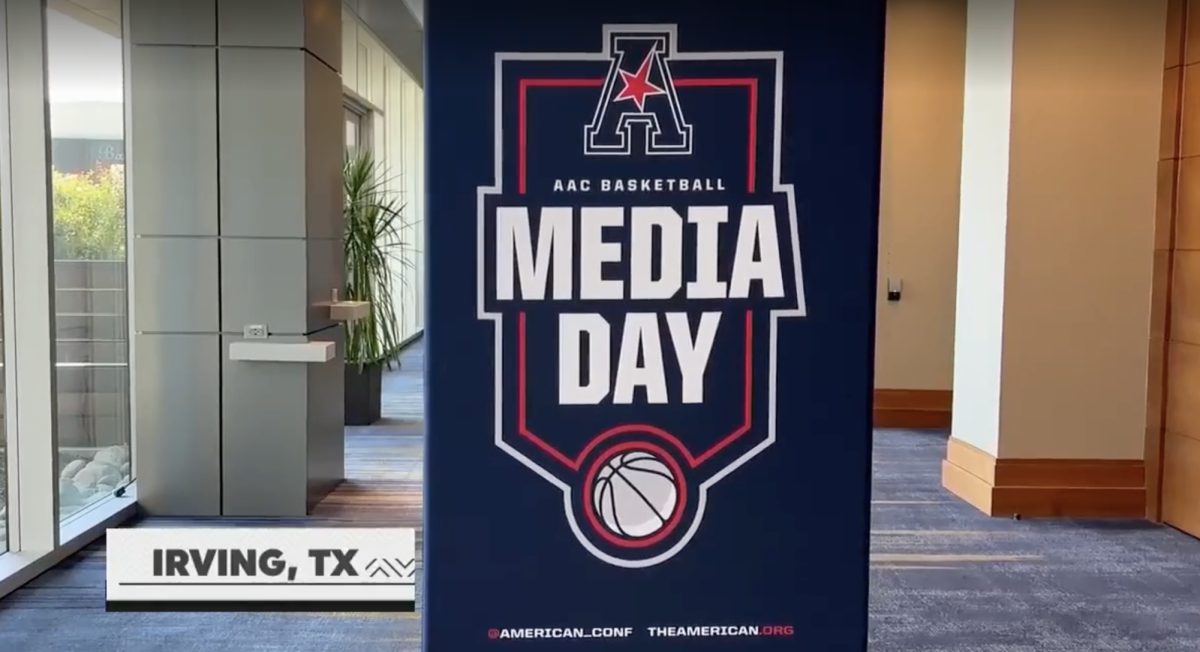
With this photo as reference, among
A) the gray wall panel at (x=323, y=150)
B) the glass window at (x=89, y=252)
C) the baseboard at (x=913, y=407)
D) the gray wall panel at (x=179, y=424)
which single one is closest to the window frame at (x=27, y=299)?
the glass window at (x=89, y=252)

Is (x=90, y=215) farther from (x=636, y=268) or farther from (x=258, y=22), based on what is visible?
(x=636, y=268)

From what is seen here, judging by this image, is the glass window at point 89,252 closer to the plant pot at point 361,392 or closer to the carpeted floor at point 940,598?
the carpeted floor at point 940,598

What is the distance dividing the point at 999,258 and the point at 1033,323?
35cm

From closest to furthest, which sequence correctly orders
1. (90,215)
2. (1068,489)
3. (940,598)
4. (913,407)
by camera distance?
(940,598)
(90,215)
(1068,489)
(913,407)

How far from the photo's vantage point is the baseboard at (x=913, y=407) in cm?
697

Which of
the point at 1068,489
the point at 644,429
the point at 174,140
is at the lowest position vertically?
the point at 1068,489

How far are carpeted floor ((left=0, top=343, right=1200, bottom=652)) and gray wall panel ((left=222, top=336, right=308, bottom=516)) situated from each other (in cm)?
19

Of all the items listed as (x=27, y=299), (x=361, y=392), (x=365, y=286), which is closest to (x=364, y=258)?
(x=365, y=286)

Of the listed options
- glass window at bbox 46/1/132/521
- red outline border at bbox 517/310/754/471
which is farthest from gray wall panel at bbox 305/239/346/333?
red outline border at bbox 517/310/754/471

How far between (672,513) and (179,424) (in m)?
3.81

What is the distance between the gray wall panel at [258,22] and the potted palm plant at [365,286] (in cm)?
195

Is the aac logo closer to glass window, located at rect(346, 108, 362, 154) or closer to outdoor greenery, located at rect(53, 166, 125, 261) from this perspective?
outdoor greenery, located at rect(53, 166, 125, 261)

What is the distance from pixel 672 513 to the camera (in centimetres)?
124

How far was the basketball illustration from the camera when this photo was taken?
122cm
